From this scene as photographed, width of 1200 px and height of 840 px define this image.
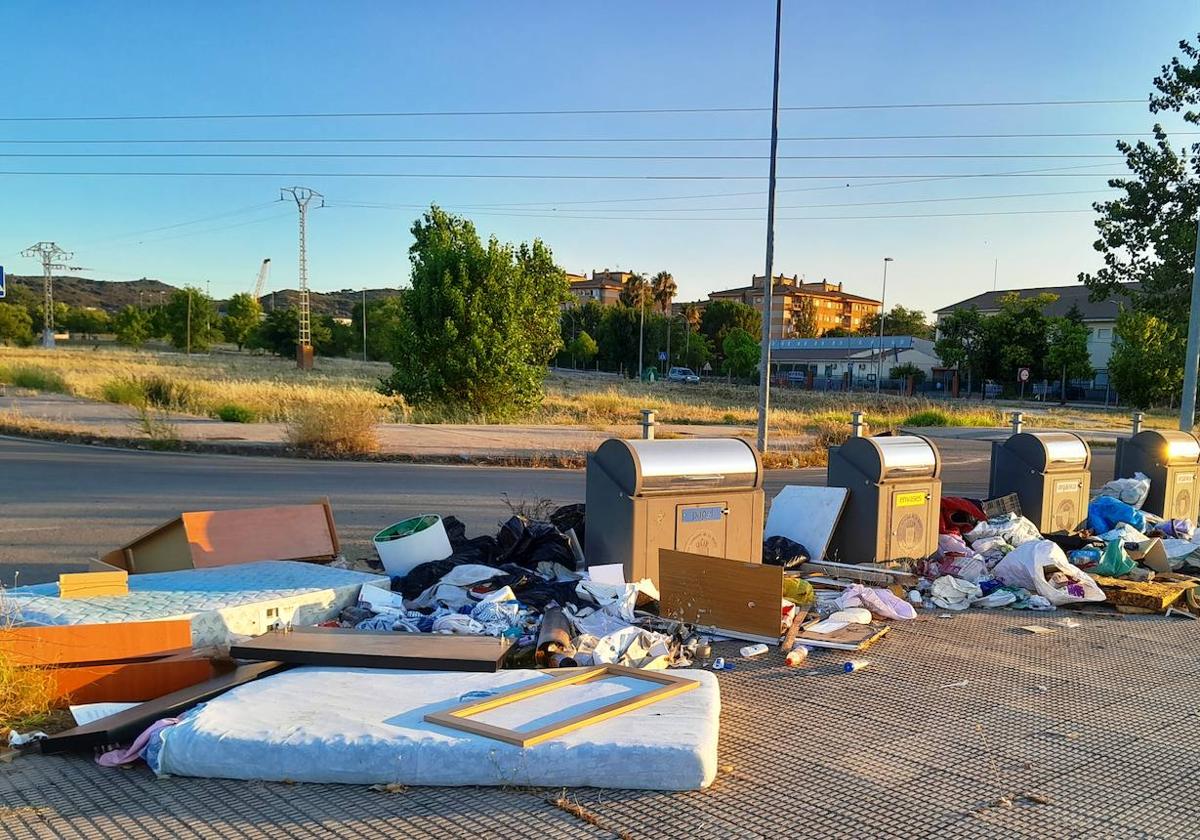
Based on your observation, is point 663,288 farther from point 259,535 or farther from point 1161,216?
point 259,535

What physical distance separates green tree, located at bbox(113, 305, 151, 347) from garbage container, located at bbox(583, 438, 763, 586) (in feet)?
314

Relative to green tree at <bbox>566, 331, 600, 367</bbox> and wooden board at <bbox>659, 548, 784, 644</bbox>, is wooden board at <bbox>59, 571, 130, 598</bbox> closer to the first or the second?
wooden board at <bbox>659, 548, 784, 644</bbox>

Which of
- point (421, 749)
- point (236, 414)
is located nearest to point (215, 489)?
point (421, 749)

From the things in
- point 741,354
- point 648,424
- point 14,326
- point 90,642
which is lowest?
point 90,642

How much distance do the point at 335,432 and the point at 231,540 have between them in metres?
10.3

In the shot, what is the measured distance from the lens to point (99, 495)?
11.0 metres

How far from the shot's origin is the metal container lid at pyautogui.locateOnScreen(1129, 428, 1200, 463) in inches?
368

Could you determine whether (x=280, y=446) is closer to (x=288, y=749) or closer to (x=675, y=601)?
(x=675, y=601)

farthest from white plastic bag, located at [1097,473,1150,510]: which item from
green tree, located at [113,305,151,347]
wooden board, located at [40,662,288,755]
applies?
green tree, located at [113,305,151,347]

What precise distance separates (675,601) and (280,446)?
43.1ft

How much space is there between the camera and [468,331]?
24.1m

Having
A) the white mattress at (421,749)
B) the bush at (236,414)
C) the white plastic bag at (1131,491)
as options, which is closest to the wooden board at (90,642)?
the white mattress at (421,749)

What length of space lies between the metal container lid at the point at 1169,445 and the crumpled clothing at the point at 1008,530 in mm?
2620

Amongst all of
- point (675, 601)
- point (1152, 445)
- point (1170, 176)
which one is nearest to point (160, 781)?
point (675, 601)
